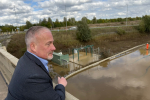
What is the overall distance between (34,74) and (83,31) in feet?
88.9

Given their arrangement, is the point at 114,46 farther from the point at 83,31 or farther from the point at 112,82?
the point at 112,82

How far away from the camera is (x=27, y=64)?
1.27 meters

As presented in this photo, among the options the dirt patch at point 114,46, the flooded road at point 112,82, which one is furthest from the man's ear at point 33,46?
the dirt patch at point 114,46

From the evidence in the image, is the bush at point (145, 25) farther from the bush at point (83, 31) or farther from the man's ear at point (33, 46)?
the man's ear at point (33, 46)

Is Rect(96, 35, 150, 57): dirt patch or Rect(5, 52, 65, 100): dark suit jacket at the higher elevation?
Rect(5, 52, 65, 100): dark suit jacket

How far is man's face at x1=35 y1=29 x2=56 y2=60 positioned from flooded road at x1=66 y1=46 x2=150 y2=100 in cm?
797

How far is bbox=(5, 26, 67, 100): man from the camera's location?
3.92 feet

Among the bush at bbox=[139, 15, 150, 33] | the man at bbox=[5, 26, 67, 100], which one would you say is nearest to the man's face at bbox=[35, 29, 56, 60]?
the man at bbox=[5, 26, 67, 100]

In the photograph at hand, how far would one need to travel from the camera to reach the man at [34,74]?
3.92ft

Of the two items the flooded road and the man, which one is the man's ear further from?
the flooded road

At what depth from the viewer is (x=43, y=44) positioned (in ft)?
4.64

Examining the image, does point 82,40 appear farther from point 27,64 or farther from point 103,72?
point 27,64

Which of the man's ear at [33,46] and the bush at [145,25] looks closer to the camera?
the man's ear at [33,46]

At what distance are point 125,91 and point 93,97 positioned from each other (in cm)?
249
